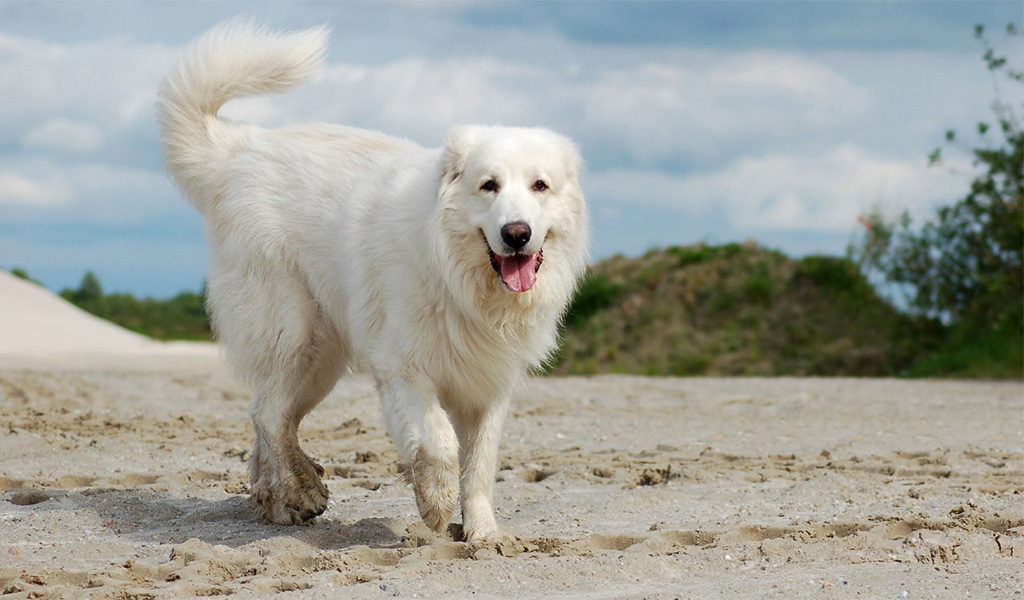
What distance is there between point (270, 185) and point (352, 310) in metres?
1.04

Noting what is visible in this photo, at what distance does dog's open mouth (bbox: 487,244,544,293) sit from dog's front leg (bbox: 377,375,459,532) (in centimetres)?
66

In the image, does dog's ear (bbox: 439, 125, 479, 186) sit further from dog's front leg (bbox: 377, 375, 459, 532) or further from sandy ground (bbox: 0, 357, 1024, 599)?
sandy ground (bbox: 0, 357, 1024, 599)

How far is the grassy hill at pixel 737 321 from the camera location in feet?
48.4

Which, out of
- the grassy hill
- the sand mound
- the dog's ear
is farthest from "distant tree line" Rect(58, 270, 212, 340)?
the dog's ear

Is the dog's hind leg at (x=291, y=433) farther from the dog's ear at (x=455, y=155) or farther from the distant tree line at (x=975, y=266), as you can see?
the distant tree line at (x=975, y=266)

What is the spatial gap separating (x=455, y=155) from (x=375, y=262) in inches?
29.5

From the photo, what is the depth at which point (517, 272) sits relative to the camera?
15.0 feet

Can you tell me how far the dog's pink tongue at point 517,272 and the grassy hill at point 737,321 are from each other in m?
9.79

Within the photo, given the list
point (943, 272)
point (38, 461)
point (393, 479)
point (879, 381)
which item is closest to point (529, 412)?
point (393, 479)

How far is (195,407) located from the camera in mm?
9891

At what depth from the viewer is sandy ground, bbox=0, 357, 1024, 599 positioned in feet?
13.5

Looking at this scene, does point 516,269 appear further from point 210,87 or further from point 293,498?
point 210,87

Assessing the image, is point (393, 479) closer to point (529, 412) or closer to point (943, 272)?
point (529, 412)

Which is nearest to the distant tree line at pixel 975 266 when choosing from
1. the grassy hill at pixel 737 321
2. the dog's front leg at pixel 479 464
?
the grassy hill at pixel 737 321
